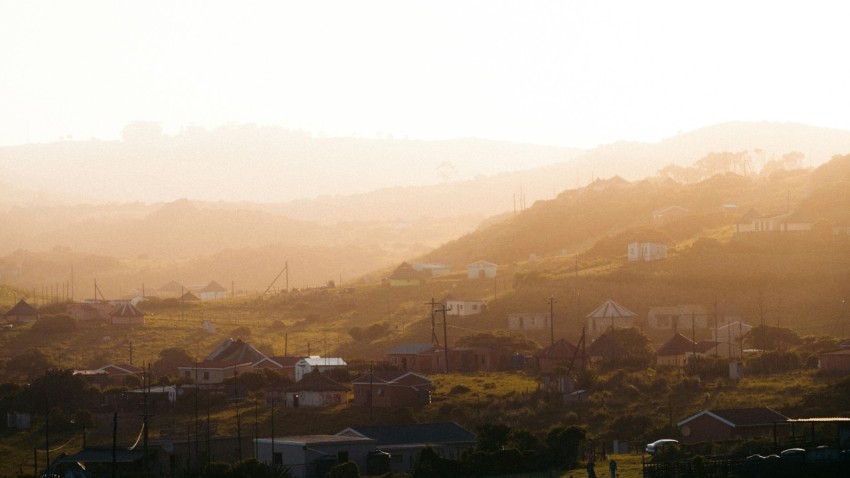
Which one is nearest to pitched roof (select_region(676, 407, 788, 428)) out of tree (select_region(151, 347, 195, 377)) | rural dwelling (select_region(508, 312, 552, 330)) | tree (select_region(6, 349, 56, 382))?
rural dwelling (select_region(508, 312, 552, 330))

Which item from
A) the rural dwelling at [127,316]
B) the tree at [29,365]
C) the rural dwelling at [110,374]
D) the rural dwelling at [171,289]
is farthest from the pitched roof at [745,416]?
the rural dwelling at [171,289]

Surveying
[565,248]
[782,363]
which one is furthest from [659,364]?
[565,248]

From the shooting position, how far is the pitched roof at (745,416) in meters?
51.2

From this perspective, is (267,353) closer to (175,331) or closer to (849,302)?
(175,331)

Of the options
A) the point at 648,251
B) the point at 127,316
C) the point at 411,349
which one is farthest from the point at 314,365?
the point at 648,251

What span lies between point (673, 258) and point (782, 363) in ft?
129

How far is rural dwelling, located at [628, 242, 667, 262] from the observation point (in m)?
108

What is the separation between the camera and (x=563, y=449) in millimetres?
49500

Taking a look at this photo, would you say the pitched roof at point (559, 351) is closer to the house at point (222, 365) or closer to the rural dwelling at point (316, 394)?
the rural dwelling at point (316, 394)

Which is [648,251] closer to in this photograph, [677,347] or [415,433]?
[677,347]

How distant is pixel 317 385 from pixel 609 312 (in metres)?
28.5

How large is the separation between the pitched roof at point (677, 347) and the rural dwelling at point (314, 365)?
18.7m

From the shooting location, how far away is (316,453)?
50.7 metres

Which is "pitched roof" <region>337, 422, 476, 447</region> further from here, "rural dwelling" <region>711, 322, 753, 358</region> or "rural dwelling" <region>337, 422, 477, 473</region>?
"rural dwelling" <region>711, 322, 753, 358</region>
